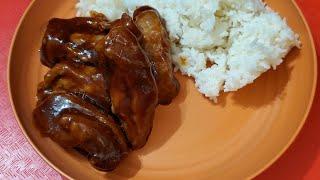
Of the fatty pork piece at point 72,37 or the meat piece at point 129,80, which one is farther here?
the fatty pork piece at point 72,37

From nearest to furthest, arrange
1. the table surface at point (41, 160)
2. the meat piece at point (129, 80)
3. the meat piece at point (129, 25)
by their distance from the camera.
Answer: the meat piece at point (129, 80), the meat piece at point (129, 25), the table surface at point (41, 160)

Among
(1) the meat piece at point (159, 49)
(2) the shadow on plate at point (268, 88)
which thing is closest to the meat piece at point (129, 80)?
(1) the meat piece at point (159, 49)

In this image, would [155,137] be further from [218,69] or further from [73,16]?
[73,16]

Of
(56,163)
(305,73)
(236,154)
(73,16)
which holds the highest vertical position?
(305,73)

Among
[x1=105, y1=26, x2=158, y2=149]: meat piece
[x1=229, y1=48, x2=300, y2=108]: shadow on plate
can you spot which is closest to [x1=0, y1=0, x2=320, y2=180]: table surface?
[x1=229, y1=48, x2=300, y2=108]: shadow on plate

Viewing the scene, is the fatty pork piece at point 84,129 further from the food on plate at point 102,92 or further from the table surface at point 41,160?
the table surface at point 41,160

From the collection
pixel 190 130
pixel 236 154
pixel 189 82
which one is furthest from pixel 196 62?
pixel 236 154

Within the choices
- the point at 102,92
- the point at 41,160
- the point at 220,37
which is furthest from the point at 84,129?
the point at 220,37
